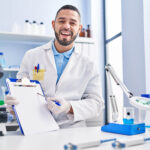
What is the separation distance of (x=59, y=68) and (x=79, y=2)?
2.54 m

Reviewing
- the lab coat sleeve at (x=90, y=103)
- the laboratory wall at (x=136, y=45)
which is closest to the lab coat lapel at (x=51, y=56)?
the lab coat sleeve at (x=90, y=103)

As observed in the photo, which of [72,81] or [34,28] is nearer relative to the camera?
[72,81]

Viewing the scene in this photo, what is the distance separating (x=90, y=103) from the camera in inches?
58.3

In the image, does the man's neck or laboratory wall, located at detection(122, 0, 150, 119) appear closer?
the man's neck

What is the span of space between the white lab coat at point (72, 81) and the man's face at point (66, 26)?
4.0 inches

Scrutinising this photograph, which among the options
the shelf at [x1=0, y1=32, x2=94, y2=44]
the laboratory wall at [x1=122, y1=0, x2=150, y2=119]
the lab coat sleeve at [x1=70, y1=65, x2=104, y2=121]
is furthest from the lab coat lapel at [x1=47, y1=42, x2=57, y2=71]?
the shelf at [x1=0, y1=32, x2=94, y2=44]

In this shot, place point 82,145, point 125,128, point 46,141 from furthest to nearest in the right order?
point 125,128
point 46,141
point 82,145

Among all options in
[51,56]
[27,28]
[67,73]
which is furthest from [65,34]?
[27,28]

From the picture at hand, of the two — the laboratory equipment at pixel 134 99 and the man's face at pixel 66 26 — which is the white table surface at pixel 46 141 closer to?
the laboratory equipment at pixel 134 99

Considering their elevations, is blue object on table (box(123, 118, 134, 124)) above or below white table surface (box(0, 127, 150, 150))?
above

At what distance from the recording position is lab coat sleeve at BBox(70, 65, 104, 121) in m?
1.40

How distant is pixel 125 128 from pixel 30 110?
1.60ft

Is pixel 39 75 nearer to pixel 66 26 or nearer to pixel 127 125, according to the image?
pixel 66 26

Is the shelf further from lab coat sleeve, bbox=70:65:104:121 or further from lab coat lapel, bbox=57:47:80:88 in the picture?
lab coat sleeve, bbox=70:65:104:121
